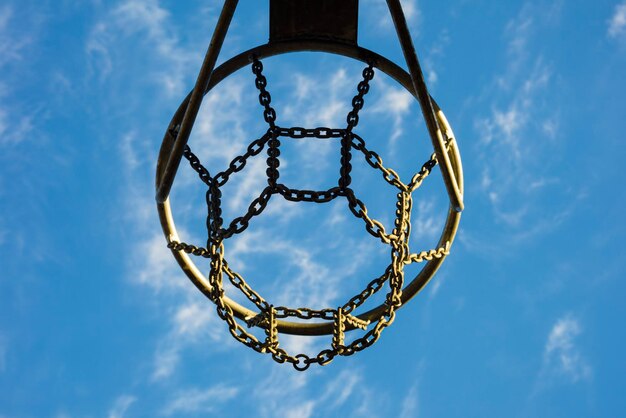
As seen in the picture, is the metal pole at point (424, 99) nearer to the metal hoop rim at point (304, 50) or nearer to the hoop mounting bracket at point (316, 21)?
the metal hoop rim at point (304, 50)

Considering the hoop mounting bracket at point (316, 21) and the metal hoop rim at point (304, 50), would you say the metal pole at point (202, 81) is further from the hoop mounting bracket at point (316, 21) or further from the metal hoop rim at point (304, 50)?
the hoop mounting bracket at point (316, 21)

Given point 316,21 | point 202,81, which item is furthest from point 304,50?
point 202,81

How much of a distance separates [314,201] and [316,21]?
1.81 meters

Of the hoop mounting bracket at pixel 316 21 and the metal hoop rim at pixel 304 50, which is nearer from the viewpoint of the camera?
the metal hoop rim at pixel 304 50

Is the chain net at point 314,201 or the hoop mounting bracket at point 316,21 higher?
the hoop mounting bracket at point 316,21

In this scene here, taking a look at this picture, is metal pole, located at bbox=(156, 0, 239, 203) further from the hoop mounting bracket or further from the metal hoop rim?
the hoop mounting bracket

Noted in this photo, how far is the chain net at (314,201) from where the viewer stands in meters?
6.57

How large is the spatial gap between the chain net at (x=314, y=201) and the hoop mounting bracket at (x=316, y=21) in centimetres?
85

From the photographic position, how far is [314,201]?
6.77 metres

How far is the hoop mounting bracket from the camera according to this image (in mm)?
7891

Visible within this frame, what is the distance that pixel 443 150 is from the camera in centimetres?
702

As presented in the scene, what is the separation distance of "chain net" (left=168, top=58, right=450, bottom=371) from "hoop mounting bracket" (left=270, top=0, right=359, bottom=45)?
848mm

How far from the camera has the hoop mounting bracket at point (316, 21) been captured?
7891mm

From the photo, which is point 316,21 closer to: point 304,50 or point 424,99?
point 304,50
